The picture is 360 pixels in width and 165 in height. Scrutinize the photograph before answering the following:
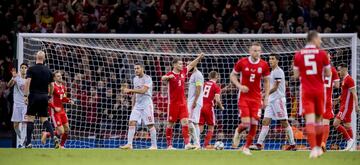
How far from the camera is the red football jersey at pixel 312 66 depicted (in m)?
14.1

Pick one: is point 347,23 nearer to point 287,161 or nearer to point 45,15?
point 45,15

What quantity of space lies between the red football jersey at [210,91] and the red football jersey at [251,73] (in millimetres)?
4366

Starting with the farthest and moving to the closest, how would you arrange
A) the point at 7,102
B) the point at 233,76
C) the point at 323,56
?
the point at 7,102, the point at 233,76, the point at 323,56

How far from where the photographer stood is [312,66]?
14.1m

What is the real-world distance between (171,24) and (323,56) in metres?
11.9

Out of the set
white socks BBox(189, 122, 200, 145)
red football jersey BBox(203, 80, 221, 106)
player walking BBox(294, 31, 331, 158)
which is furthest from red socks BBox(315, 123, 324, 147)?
red football jersey BBox(203, 80, 221, 106)

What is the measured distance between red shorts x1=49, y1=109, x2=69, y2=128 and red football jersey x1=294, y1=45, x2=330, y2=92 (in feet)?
23.8

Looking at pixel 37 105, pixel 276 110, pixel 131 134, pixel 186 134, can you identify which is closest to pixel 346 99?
pixel 276 110

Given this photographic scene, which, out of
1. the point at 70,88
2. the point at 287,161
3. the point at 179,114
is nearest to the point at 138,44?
the point at 70,88

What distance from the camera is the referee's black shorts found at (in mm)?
17953

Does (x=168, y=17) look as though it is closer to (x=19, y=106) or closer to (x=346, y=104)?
(x=19, y=106)

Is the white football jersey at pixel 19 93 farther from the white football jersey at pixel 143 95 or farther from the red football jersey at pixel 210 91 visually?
the red football jersey at pixel 210 91

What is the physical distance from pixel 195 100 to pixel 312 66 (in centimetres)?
604

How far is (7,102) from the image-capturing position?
2456cm
